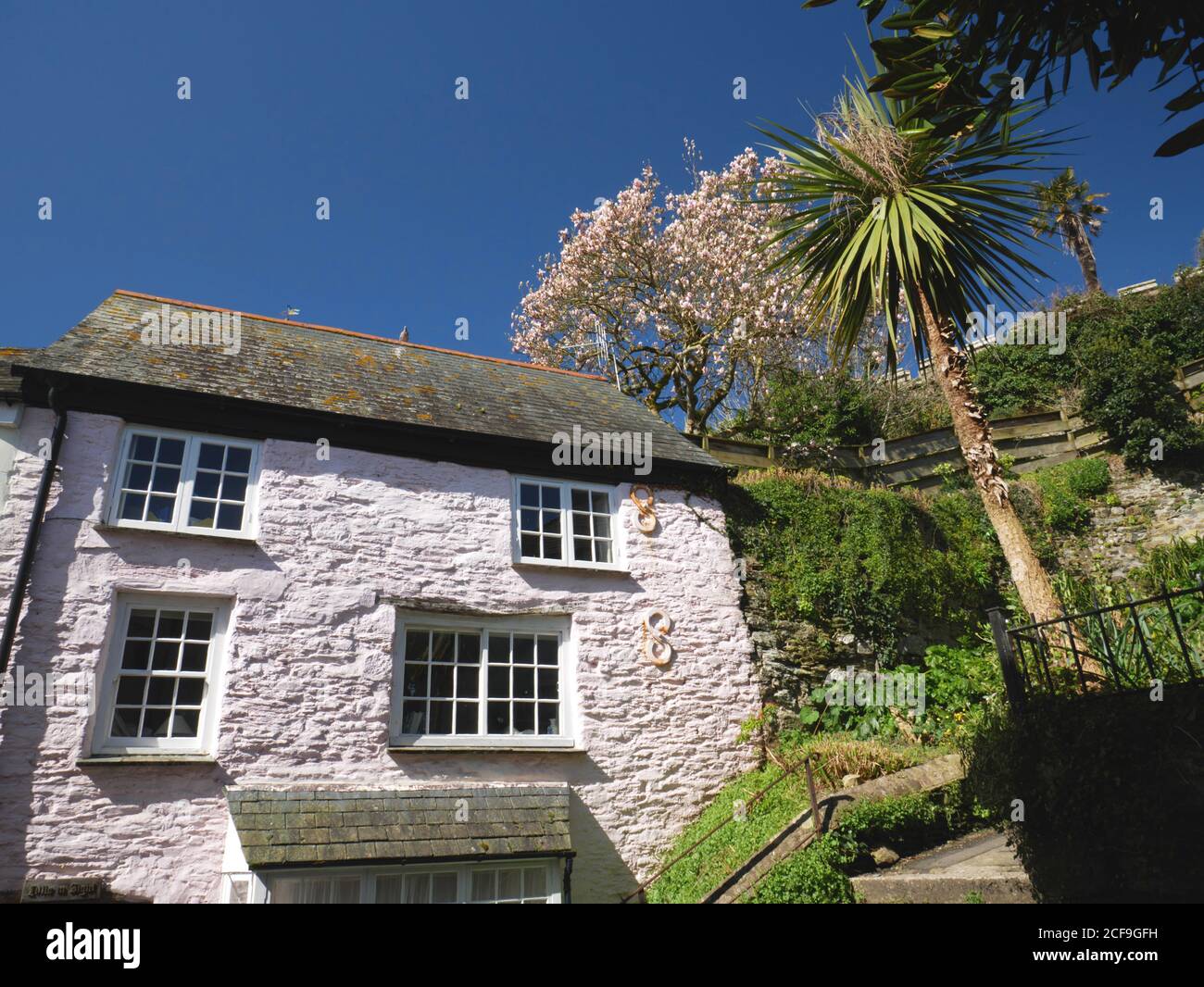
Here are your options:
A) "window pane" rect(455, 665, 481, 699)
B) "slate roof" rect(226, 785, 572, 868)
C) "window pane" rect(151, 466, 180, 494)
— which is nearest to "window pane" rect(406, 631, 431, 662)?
"window pane" rect(455, 665, 481, 699)

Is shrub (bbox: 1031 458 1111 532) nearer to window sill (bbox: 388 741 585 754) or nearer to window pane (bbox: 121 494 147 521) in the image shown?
window sill (bbox: 388 741 585 754)

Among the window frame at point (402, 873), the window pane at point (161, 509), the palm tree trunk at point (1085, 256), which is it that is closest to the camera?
the window frame at point (402, 873)

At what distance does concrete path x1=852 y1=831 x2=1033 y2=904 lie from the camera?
611 cm

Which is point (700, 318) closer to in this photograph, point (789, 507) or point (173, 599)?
point (789, 507)

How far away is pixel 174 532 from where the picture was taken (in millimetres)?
8781

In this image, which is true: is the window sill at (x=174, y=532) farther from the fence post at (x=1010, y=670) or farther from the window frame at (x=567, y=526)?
the fence post at (x=1010, y=670)

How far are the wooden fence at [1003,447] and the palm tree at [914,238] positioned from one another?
7.28 m

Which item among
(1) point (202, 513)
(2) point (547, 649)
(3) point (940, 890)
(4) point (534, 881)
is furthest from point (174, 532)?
(3) point (940, 890)

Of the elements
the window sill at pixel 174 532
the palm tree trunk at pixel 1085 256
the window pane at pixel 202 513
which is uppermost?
the palm tree trunk at pixel 1085 256

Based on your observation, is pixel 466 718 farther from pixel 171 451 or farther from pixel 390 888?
pixel 171 451

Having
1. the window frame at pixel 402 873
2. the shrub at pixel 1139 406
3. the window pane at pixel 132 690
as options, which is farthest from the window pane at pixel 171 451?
the shrub at pixel 1139 406

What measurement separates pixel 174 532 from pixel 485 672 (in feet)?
12.5

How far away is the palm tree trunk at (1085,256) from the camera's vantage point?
27.4 m

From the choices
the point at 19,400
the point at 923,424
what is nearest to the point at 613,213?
the point at 923,424
